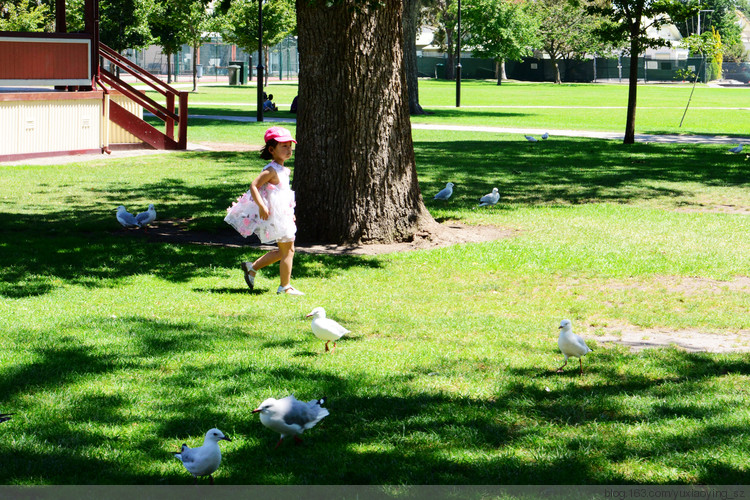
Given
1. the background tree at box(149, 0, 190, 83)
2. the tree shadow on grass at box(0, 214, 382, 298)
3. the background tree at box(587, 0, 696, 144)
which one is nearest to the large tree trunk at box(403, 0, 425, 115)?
the background tree at box(587, 0, 696, 144)

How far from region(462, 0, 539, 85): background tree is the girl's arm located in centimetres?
6608

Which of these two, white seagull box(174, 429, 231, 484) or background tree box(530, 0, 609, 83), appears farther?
background tree box(530, 0, 609, 83)

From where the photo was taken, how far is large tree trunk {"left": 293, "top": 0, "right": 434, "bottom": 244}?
409 inches

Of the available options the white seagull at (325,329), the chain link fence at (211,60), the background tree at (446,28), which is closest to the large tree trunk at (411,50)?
the white seagull at (325,329)

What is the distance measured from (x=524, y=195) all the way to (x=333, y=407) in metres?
10.1

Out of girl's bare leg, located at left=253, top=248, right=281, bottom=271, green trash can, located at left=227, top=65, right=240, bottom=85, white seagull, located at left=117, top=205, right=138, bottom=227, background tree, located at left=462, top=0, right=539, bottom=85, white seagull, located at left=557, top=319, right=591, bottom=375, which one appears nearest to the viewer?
white seagull, located at left=557, top=319, right=591, bottom=375

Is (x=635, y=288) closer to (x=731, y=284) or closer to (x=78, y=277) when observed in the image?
(x=731, y=284)

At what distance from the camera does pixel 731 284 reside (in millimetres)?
8719

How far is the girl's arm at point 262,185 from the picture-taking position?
781cm

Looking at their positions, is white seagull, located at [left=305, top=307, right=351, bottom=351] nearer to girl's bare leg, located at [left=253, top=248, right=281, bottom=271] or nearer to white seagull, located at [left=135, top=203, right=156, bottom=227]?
girl's bare leg, located at [left=253, top=248, right=281, bottom=271]

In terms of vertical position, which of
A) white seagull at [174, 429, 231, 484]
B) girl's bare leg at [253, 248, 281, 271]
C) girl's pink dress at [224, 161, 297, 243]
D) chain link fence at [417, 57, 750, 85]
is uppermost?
chain link fence at [417, 57, 750, 85]

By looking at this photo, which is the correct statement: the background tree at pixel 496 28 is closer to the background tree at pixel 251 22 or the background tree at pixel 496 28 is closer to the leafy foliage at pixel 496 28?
the leafy foliage at pixel 496 28

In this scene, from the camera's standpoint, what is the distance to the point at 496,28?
71.5 m

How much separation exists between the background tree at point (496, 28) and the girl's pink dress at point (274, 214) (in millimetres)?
66000
